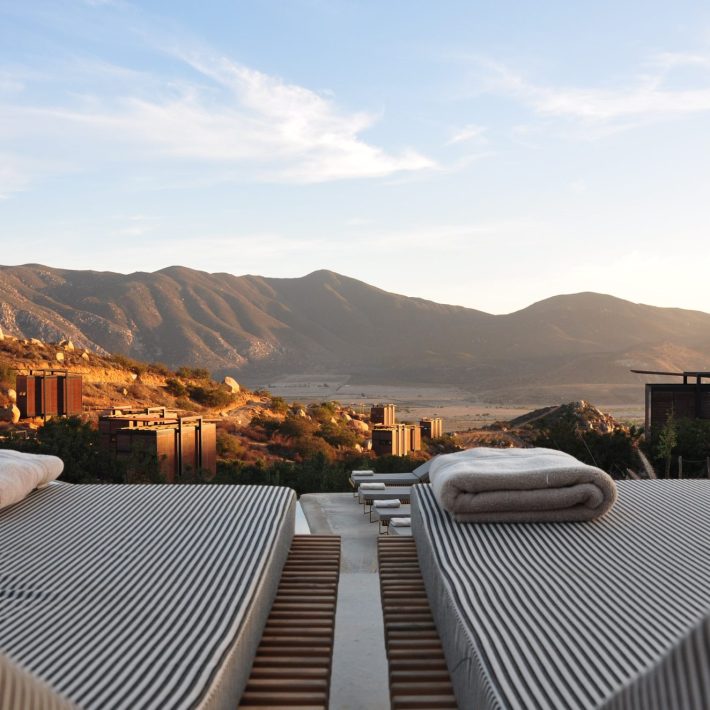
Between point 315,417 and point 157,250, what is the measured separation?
49497 millimetres

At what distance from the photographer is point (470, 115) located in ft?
52.6

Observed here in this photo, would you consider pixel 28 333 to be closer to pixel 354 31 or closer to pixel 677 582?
pixel 354 31

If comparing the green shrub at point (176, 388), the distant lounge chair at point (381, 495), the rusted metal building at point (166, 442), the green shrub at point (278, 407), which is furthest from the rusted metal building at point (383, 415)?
the distant lounge chair at point (381, 495)

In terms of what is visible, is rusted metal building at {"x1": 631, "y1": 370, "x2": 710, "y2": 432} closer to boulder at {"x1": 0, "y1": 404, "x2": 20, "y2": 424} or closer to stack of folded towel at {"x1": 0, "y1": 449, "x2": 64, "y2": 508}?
stack of folded towel at {"x1": 0, "y1": 449, "x2": 64, "y2": 508}

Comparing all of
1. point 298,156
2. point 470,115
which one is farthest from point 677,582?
point 298,156

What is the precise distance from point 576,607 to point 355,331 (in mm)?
69076

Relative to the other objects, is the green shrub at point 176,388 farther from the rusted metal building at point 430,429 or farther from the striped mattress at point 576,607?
the striped mattress at point 576,607

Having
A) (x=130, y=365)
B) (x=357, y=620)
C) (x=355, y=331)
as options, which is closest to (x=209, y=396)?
(x=130, y=365)

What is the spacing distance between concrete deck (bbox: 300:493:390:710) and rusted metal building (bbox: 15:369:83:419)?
35.4 ft

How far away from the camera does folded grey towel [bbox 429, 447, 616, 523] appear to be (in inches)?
120

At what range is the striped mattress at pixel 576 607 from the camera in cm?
92

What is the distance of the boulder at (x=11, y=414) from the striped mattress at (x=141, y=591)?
580 inches

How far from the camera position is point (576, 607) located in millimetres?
1991

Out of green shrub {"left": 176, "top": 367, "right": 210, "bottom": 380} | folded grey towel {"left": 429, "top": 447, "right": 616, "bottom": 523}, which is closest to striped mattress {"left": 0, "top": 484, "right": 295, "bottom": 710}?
folded grey towel {"left": 429, "top": 447, "right": 616, "bottom": 523}
